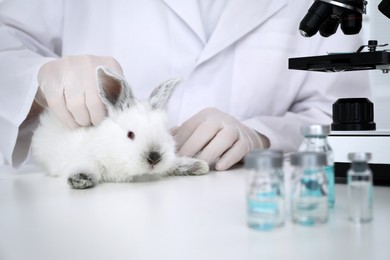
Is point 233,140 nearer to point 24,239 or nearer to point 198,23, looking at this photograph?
point 198,23

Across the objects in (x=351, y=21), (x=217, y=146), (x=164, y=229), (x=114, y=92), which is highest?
(x=351, y=21)

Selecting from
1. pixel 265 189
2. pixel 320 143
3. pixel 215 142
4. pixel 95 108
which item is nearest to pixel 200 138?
pixel 215 142

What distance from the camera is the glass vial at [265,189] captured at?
1.73 ft

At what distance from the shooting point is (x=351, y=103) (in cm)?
86

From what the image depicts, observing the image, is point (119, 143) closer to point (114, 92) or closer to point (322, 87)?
point (114, 92)

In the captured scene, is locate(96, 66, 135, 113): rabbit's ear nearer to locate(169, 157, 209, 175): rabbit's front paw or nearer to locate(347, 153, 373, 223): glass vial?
→ locate(169, 157, 209, 175): rabbit's front paw

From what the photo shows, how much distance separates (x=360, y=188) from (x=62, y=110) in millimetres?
698

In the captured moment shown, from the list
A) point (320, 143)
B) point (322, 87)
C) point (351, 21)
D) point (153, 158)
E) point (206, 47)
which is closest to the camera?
point (320, 143)

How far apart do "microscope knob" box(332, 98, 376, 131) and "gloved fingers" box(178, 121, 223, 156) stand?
0.37 metres

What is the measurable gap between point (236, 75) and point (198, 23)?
0.21 metres

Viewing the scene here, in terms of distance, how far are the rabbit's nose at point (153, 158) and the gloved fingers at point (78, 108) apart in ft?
0.61

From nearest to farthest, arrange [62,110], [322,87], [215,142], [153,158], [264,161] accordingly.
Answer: [264,161]
[153,158]
[62,110]
[215,142]
[322,87]

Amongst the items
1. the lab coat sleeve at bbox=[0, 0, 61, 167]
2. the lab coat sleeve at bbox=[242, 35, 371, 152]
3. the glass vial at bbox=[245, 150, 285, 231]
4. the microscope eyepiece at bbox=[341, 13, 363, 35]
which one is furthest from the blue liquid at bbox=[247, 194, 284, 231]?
the lab coat sleeve at bbox=[242, 35, 371, 152]

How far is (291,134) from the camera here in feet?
4.65
